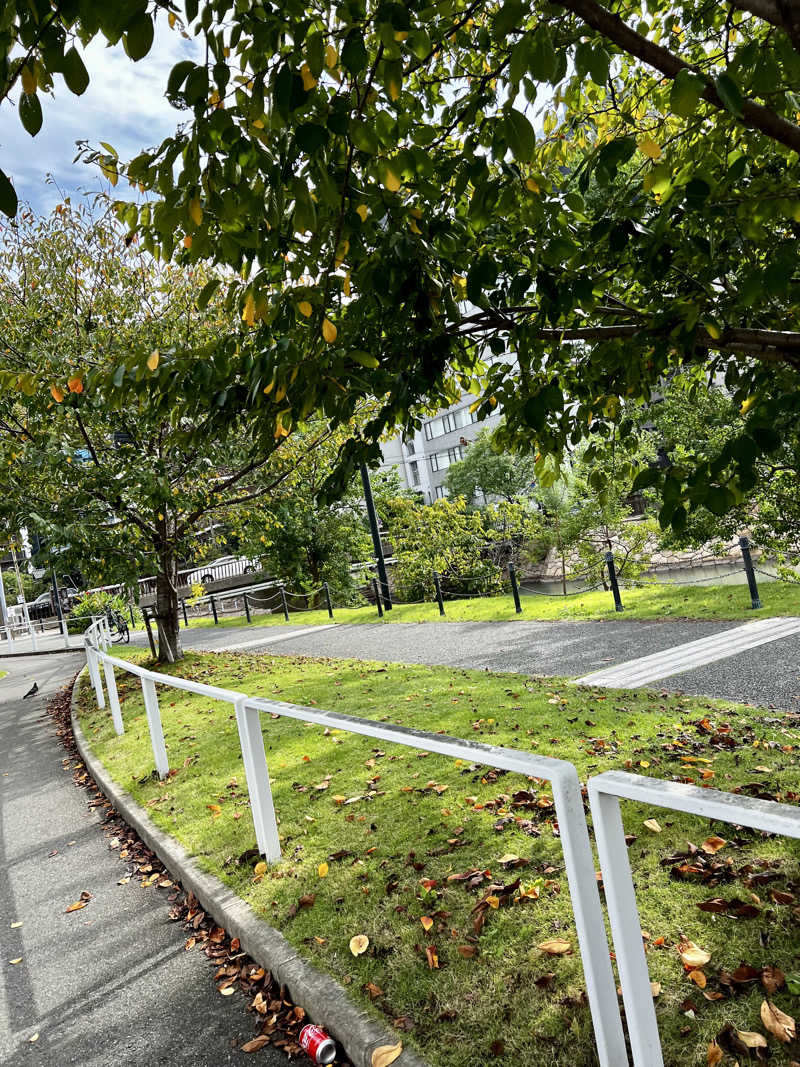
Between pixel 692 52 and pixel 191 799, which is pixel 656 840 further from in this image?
pixel 692 52

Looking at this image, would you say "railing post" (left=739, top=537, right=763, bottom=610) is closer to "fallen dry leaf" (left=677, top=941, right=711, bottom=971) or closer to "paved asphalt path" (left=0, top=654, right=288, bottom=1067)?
"fallen dry leaf" (left=677, top=941, right=711, bottom=971)

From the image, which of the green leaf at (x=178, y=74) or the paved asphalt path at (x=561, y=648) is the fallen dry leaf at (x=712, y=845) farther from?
the green leaf at (x=178, y=74)

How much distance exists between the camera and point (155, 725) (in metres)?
6.30

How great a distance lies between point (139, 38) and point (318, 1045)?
331 centimetres

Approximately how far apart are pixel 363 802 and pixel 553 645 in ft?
19.4

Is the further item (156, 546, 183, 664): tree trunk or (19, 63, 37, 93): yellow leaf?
(156, 546, 183, 664): tree trunk

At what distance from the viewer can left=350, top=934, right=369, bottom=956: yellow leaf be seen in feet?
11.0

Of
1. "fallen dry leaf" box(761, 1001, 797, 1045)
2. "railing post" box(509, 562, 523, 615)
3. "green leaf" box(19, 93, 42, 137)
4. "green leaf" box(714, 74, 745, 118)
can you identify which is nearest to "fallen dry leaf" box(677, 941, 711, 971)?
"fallen dry leaf" box(761, 1001, 797, 1045)

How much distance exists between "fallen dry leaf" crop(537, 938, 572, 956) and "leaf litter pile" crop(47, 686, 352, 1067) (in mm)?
916

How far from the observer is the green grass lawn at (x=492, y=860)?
2.75 m

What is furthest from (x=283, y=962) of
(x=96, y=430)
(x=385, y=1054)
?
(x=96, y=430)

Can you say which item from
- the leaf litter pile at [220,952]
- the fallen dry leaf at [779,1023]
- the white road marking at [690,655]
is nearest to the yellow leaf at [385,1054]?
the leaf litter pile at [220,952]

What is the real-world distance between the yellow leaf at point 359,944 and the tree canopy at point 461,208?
6.99 ft

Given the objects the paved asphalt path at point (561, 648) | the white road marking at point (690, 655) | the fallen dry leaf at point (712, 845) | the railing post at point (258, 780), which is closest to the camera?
the fallen dry leaf at point (712, 845)
